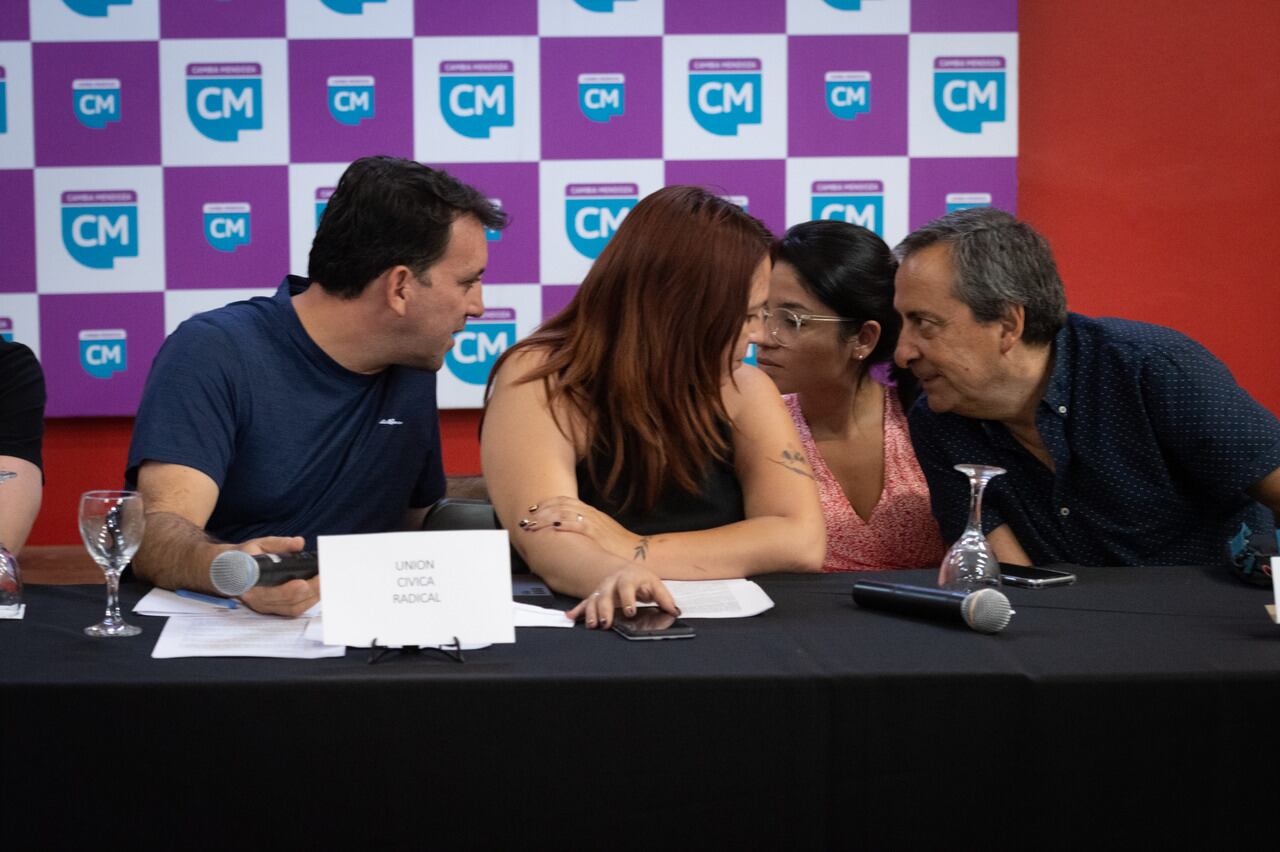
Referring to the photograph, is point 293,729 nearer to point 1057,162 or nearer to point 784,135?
point 784,135

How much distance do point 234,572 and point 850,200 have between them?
8.17 ft

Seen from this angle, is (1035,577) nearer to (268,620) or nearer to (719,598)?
(719,598)

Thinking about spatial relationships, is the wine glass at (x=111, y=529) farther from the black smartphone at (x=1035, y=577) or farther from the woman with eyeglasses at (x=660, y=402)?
the black smartphone at (x=1035, y=577)

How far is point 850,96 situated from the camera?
3459 mm

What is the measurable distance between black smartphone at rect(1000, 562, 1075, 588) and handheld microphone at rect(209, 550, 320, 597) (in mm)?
922

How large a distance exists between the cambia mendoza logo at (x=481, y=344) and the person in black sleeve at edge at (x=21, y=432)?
4.56ft

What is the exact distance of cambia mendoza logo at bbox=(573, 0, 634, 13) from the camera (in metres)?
3.41

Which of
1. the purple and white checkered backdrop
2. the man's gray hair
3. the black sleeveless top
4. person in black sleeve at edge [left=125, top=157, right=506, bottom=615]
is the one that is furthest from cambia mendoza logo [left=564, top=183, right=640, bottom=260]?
the black sleeveless top

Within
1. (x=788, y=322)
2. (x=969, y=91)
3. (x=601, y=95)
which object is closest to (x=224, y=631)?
(x=788, y=322)

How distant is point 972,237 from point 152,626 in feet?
4.83

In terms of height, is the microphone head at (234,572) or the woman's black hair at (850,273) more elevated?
the woman's black hair at (850,273)

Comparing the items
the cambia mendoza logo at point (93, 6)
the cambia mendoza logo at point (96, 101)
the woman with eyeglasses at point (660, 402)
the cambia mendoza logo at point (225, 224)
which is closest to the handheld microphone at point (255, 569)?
the woman with eyeglasses at point (660, 402)

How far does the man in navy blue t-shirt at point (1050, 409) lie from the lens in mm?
2025

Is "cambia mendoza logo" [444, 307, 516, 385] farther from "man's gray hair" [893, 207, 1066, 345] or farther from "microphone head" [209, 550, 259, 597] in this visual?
"microphone head" [209, 550, 259, 597]
